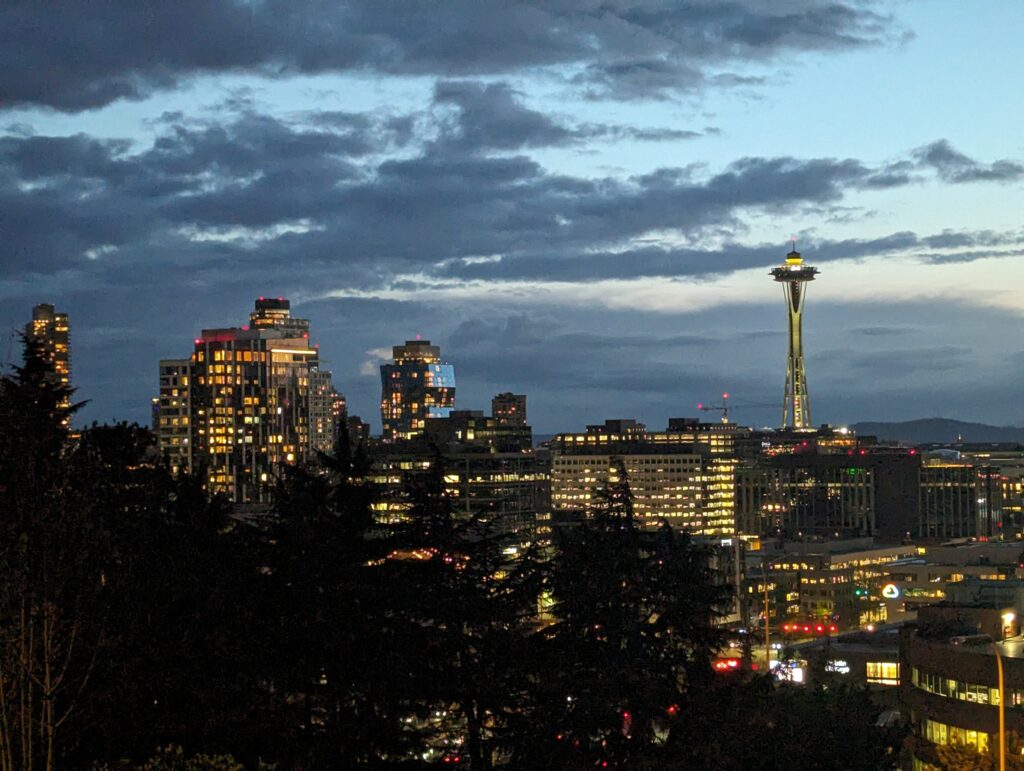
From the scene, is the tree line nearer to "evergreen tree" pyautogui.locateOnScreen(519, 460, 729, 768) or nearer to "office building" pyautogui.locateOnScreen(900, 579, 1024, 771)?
"evergreen tree" pyautogui.locateOnScreen(519, 460, 729, 768)

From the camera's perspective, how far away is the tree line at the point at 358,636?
28.0 meters

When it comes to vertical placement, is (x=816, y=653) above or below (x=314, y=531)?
below

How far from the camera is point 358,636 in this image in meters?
30.0

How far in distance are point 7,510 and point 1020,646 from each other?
39.0m

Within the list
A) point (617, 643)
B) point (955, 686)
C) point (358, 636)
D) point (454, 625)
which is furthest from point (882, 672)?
point (358, 636)

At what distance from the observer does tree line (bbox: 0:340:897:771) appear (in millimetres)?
28047

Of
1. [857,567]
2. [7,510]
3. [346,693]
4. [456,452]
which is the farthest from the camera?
[456,452]

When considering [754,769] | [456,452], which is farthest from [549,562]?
[456,452]

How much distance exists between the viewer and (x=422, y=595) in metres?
30.8

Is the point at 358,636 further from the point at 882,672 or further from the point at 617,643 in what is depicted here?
the point at 882,672

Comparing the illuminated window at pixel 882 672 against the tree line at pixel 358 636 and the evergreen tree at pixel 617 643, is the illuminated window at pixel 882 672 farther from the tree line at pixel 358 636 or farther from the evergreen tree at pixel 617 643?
the evergreen tree at pixel 617 643

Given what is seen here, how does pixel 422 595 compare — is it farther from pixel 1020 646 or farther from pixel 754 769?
pixel 1020 646

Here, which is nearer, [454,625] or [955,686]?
[454,625]

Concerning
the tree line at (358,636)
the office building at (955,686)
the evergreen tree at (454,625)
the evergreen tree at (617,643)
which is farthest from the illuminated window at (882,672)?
the evergreen tree at (454,625)
